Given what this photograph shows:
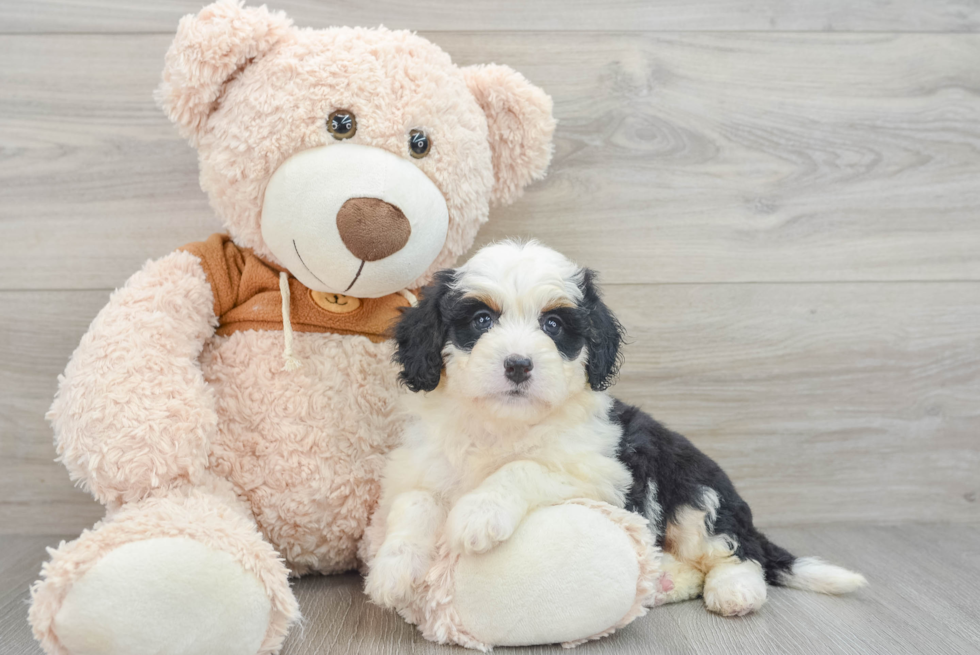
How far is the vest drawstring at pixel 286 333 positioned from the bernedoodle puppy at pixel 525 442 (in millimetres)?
260

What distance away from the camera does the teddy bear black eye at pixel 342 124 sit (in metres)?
1.50

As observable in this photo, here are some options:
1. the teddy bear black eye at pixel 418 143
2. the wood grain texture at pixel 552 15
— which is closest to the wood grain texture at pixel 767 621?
the teddy bear black eye at pixel 418 143

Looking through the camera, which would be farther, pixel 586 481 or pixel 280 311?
pixel 280 311

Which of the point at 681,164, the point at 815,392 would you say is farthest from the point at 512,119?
the point at 815,392

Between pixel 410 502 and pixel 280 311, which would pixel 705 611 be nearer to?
pixel 410 502

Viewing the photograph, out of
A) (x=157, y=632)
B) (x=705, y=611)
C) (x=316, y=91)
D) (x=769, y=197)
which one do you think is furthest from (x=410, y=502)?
(x=769, y=197)

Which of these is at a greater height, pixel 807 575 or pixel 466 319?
pixel 466 319

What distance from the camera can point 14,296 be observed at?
199 centimetres

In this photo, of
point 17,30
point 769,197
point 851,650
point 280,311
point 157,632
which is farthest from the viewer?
point 769,197

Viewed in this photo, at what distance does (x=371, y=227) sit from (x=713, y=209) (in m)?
1.04

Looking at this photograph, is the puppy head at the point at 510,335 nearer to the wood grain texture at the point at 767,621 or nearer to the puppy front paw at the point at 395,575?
the puppy front paw at the point at 395,575

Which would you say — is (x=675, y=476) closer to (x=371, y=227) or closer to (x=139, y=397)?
(x=371, y=227)

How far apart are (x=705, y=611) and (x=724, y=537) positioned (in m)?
0.15

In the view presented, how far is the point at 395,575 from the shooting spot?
4.25ft
